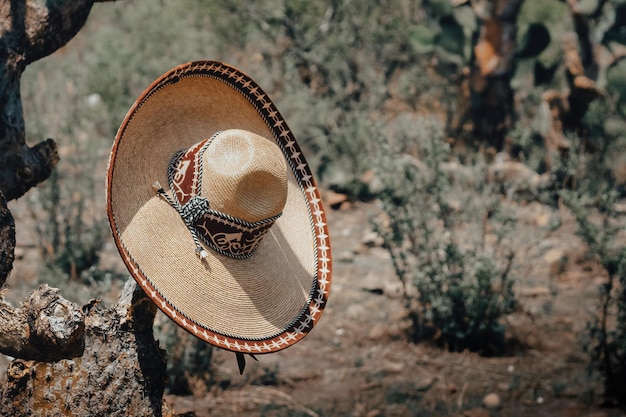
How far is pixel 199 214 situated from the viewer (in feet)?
8.38

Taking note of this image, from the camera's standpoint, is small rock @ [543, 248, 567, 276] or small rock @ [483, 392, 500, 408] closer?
small rock @ [483, 392, 500, 408]

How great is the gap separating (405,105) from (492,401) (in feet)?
18.8

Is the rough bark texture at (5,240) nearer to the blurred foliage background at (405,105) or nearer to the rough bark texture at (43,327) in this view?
the rough bark texture at (43,327)

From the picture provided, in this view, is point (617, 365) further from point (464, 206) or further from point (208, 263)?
point (208, 263)

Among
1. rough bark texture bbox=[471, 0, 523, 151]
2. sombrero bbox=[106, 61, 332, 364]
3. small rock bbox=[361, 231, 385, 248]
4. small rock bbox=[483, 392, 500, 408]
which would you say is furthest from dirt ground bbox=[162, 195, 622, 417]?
rough bark texture bbox=[471, 0, 523, 151]

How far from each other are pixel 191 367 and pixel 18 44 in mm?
1985

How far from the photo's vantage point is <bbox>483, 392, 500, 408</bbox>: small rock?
4.36 meters

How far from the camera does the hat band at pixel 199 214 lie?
255cm

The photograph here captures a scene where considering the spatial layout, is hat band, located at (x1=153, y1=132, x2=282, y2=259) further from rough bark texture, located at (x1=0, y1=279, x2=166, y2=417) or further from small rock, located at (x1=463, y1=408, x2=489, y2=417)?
small rock, located at (x1=463, y1=408, x2=489, y2=417)

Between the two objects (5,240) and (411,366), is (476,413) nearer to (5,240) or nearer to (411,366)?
(411,366)

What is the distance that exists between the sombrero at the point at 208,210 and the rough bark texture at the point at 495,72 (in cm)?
589

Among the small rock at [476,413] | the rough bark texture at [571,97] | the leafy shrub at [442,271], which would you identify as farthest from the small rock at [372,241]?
the small rock at [476,413]

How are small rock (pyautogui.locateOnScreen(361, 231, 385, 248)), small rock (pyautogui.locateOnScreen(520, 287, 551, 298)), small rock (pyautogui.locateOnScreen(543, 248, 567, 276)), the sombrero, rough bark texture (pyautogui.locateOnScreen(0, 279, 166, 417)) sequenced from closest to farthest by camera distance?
the sombrero → rough bark texture (pyautogui.locateOnScreen(0, 279, 166, 417)) → small rock (pyautogui.locateOnScreen(520, 287, 551, 298)) → small rock (pyautogui.locateOnScreen(543, 248, 567, 276)) → small rock (pyautogui.locateOnScreen(361, 231, 385, 248))

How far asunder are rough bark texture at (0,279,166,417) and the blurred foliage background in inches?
99.2
